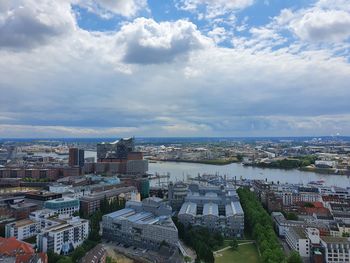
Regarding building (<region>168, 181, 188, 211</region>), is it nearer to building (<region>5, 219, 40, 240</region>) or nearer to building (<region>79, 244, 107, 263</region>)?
building (<region>5, 219, 40, 240</region>)

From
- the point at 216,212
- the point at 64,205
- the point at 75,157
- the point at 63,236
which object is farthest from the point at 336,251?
the point at 75,157

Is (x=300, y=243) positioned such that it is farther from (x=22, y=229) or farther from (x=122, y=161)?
(x=122, y=161)

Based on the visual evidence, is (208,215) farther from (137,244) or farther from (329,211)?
(329,211)

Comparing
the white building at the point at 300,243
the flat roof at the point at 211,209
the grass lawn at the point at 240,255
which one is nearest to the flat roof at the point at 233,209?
the flat roof at the point at 211,209

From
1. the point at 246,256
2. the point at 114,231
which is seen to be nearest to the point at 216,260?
the point at 246,256

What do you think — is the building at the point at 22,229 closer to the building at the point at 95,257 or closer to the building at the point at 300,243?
the building at the point at 95,257

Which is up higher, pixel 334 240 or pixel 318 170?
pixel 334 240
